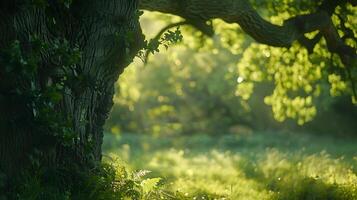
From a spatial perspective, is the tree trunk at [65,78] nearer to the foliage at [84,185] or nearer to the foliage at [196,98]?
the foliage at [84,185]

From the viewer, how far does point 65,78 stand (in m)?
8.41

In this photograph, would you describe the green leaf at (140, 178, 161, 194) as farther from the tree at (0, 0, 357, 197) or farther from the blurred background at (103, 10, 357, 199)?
the tree at (0, 0, 357, 197)

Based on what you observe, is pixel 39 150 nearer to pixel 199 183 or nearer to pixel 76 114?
pixel 76 114

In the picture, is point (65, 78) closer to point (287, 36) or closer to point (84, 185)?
point (84, 185)

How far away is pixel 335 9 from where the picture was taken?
43.7 feet

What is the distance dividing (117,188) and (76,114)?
123cm

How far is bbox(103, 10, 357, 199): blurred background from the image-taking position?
39.0ft

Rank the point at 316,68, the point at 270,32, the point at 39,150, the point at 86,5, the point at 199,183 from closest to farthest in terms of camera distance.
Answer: the point at 39,150 < the point at 86,5 < the point at 270,32 < the point at 199,183 < the point at 316,68

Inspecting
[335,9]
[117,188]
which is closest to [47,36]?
[117,188]

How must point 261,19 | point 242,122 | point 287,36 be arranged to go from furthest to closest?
1. point 242,122
2. point 287,36
3. point 261,19

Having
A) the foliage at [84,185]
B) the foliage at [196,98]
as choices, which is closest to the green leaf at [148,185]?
the foliage at [84,185]

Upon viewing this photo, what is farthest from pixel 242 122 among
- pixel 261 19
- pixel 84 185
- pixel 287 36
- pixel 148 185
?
pixel 84 185

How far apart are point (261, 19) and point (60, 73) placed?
4.57m

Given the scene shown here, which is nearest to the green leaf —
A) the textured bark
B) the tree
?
the tree
